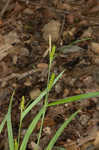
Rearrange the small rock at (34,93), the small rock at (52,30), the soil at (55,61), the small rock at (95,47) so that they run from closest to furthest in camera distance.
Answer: the soil at (55,61), the small rock at (34,93), the small rock at (95,47), the small rock at (52,30)

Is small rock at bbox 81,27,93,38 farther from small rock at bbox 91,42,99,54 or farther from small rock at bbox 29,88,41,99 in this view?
small rock at bbox 29,88,41,99

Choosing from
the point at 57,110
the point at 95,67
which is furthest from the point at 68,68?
the point at 57,110

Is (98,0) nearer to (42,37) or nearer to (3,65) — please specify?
(42,37)

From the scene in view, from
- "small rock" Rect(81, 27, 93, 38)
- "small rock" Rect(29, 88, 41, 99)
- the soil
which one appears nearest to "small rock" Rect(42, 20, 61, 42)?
the soil

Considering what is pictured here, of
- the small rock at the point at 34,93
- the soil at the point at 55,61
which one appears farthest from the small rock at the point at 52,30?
the small rock at the point at 34,93

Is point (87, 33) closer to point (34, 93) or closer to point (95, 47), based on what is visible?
point (95, 47)

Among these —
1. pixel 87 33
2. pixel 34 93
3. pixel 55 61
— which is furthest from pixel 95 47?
pixel 34 93

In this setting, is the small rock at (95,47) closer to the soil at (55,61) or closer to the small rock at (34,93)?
the soil at (55,61)
